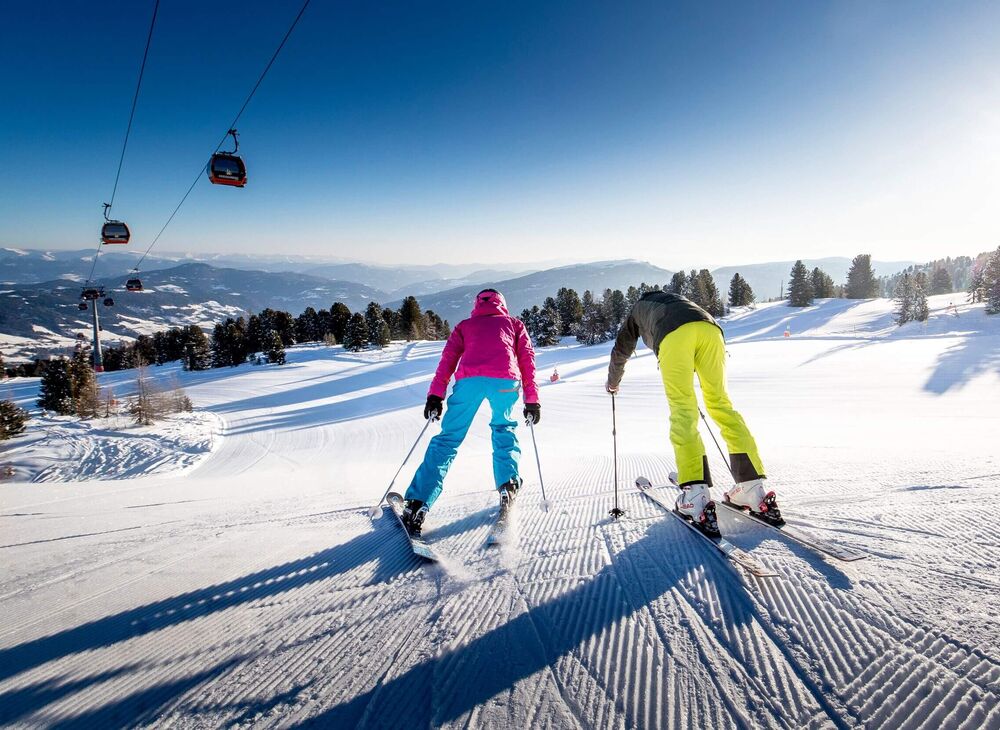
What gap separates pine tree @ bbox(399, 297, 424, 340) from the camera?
5684 cm

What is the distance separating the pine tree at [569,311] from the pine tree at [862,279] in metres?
42.5

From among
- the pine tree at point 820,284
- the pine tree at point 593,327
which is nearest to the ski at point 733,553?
the pine tree at point 593,327

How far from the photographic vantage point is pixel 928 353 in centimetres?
1884

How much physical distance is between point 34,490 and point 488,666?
7.94 m

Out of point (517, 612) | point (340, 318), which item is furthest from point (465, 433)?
point (340, 318)

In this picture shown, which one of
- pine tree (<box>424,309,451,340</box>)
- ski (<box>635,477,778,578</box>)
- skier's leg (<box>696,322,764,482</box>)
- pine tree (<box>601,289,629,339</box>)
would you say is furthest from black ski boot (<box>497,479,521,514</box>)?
pine tree (<box>424,309,451,340</box>)

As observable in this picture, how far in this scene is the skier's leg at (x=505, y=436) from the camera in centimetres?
380

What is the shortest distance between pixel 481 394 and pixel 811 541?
2.55 meters

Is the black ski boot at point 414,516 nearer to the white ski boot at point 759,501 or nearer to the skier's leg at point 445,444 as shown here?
the skier's leg at point 445,444

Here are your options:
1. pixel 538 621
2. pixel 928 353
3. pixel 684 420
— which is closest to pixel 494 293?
pixel 684 420

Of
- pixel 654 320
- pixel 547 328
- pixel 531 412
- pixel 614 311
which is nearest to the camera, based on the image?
pixel 654 320

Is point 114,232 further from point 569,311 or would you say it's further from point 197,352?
point 569,311

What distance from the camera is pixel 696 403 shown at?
3.21m

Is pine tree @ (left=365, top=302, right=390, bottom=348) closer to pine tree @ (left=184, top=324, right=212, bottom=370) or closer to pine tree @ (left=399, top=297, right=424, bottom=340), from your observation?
pine tree @ (left=399, top=297, right=424, bottom=340)
